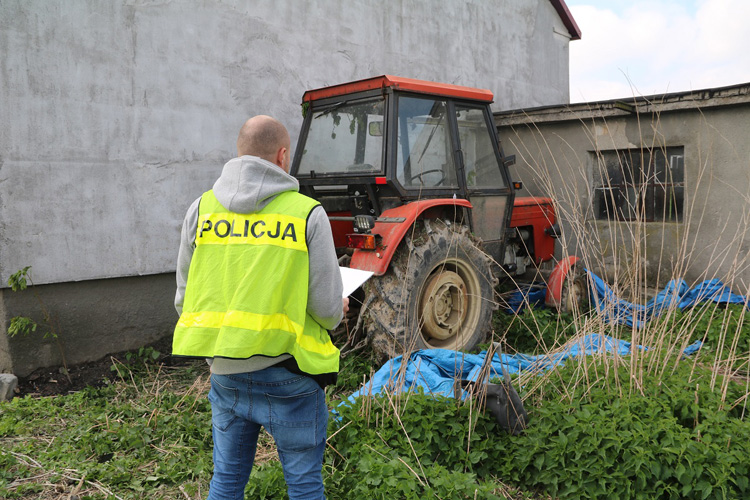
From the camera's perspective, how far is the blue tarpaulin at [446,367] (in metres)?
3.31

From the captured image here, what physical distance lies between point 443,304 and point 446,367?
0.89 metres

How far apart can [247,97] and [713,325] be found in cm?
486

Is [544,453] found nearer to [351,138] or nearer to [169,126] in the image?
[351,138]

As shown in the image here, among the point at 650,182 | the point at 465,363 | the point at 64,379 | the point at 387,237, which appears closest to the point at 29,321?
the point at 64,379

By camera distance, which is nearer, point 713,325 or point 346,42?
point 713,325

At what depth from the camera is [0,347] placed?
14.9 feet

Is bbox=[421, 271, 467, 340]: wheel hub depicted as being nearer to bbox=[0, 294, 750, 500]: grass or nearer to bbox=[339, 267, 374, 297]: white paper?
bbox=[0, 294, 750, 500]: grass

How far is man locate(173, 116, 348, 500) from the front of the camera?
191 cm

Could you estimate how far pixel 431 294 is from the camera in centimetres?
442

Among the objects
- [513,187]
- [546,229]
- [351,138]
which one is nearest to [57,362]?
[351,138]

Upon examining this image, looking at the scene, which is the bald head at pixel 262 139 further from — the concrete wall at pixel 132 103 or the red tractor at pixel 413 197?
the concrete wall at pixel 132 103

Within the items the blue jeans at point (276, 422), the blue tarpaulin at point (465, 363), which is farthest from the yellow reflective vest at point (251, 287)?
the blue tarpaulin at point (465, 363)

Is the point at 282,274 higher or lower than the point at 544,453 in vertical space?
higher

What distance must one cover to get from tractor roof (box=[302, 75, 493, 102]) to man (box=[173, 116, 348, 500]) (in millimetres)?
2509
